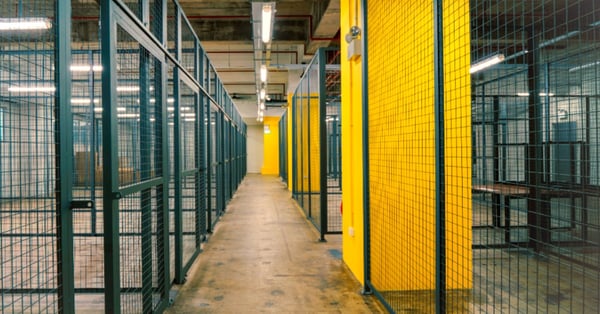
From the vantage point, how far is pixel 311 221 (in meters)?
6.76

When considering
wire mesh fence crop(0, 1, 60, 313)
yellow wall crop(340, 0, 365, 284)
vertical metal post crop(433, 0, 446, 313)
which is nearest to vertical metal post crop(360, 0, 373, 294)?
yellow wall crop(340, 0, 365, 284)

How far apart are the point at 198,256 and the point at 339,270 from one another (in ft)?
5.84

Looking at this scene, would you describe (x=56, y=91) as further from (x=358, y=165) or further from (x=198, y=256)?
(x=198, y=256)

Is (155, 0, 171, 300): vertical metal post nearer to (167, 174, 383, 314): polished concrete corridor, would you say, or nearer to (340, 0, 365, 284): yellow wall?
(167, 174, 383, 314): polished concrete corridor

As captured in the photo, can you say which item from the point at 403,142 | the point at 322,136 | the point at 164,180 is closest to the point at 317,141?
the point at 322,136

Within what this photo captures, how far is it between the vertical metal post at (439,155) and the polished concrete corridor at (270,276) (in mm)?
1058

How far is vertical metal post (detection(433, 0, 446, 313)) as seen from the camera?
2172 mm

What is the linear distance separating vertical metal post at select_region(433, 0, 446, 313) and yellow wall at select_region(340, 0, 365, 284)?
1.45m

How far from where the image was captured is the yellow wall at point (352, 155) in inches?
149

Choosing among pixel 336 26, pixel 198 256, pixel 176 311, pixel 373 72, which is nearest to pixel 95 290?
pixel 176 311

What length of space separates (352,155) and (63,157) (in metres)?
2.97

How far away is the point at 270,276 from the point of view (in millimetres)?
4027

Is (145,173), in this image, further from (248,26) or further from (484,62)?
(248,26)

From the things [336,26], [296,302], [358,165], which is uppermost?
[336,26]
